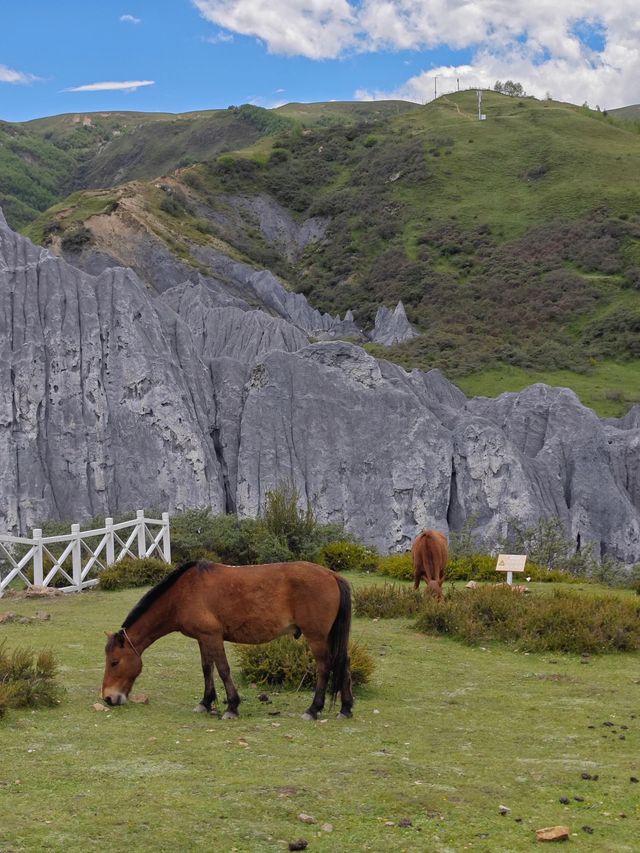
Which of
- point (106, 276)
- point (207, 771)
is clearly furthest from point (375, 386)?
point (207, 771)

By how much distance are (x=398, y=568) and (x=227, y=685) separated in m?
12.4

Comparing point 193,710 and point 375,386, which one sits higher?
point 375,386

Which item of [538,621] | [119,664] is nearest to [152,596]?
[119,664]

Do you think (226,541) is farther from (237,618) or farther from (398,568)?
(237,618)

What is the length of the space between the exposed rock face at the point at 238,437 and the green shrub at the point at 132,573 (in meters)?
20.2

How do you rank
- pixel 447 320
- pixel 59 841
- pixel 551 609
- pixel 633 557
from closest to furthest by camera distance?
pixel 59 841, pixel 551 609, pixel 633 557, pixel 447 320

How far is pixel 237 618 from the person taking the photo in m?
9.11

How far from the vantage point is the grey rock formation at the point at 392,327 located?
84562 millimetres

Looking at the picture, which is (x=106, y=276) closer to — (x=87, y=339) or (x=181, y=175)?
(x=87, y=339)

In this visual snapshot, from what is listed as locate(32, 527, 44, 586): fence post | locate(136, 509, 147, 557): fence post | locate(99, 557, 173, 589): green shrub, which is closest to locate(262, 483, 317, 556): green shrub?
locate(136, 509, 147, 557): fence post

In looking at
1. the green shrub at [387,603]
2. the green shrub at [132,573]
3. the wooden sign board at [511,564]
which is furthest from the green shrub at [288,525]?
the green shrub at [387,603]

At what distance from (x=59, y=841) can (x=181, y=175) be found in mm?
119135

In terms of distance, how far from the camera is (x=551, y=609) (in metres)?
13.6

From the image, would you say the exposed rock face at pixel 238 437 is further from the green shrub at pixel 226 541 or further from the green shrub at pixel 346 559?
the green shrub at pixel 346 559
